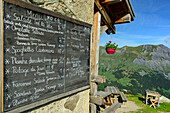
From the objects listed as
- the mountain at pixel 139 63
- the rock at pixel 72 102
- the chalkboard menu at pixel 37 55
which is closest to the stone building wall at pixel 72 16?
the rock at pixel 72 102

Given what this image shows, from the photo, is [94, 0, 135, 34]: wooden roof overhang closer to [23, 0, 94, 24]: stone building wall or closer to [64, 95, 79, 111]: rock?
[23, 0, 94, 24]: stone building wall

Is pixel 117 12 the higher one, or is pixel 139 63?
pixel 117 12

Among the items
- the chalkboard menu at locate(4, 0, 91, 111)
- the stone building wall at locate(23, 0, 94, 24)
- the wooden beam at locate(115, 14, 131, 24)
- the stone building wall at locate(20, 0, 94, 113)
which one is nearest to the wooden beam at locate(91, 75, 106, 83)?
the stone building wall at locate(20, 0, 94, 113)

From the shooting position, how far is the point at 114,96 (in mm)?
9914

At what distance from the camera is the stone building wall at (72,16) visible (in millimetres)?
1937

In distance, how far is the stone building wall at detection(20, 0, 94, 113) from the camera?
194 cm

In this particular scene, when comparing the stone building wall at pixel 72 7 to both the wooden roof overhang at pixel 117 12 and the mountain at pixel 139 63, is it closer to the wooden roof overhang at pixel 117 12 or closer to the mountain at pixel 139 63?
the wooden roof overhang at pixel 117 12

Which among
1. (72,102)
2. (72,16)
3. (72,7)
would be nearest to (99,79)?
(72,102)

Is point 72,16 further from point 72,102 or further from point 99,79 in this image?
point 99,79

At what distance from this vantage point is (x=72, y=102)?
7.91 ft

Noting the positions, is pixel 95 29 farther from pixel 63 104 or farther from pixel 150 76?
pixel 150 76

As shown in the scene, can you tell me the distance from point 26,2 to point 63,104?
1.75 meters

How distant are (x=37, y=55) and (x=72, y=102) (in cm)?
123

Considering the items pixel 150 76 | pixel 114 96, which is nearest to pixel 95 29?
pixel 114 96
